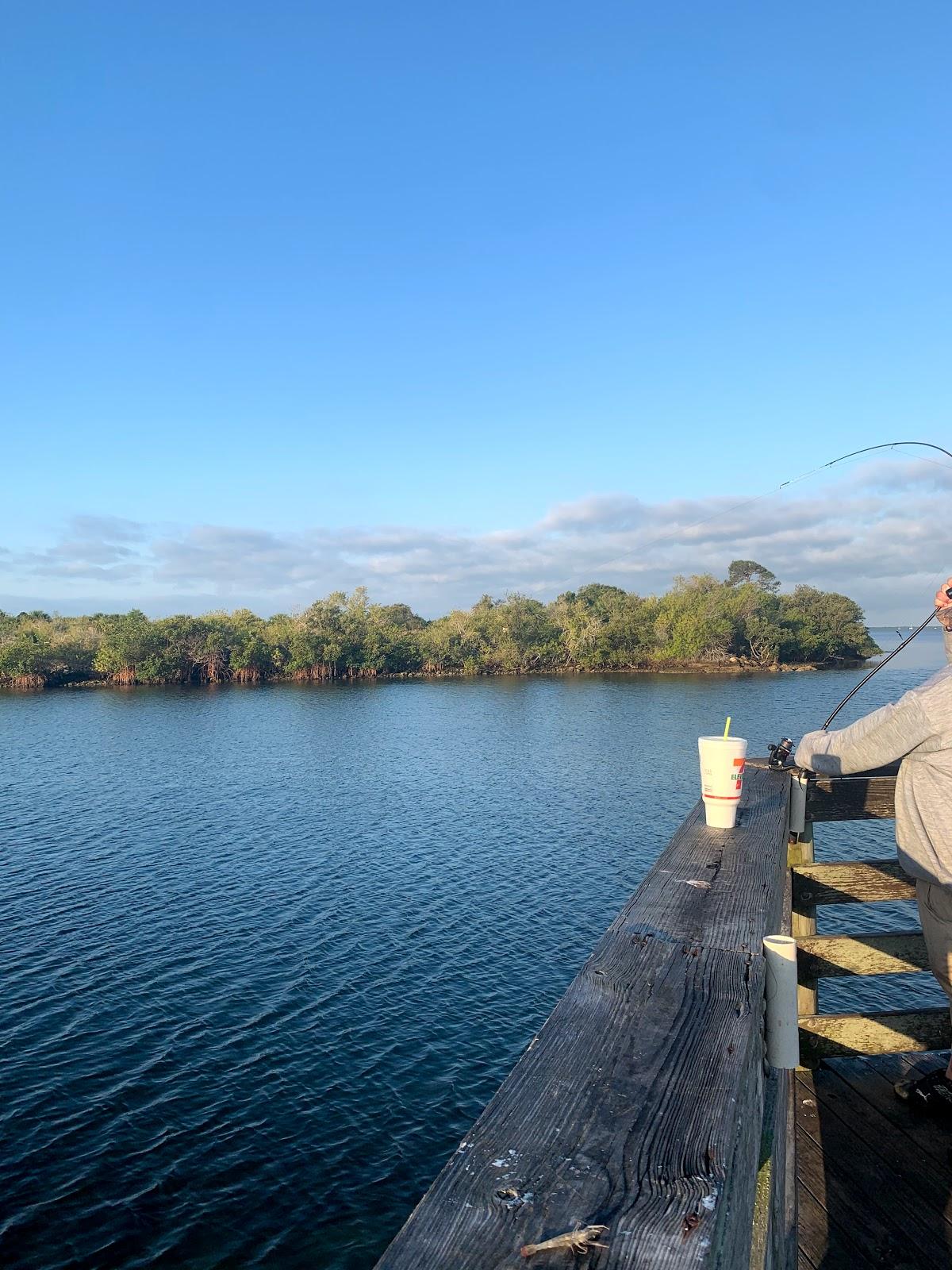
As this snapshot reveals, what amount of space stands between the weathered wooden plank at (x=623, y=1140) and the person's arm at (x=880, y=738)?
1657 millimetres

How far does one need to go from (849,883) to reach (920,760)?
176 centimetres

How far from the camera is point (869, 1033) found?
4359 mm

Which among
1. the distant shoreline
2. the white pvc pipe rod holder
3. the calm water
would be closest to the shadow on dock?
the white pvc pipe rod holder

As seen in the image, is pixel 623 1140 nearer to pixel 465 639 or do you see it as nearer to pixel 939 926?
pixel 939 926

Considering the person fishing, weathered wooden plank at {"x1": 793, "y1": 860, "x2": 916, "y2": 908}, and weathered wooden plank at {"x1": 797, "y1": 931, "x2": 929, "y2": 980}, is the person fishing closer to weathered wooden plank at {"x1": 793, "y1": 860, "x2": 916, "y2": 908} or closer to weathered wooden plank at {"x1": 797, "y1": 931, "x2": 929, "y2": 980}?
weathered wooden plank at {"x1": 797, "y1": 931, "x2": 929, "y2": 980}

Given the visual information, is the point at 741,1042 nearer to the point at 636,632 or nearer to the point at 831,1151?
the point at 831,1151

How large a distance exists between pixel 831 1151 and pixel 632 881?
1600 centimetres

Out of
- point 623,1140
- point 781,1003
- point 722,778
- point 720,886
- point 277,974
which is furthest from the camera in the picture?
point 277,974

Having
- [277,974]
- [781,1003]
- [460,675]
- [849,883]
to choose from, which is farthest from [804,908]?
[460,675]

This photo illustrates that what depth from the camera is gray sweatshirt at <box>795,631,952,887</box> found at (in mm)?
3291

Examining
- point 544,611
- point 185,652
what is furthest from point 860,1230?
point 544,611

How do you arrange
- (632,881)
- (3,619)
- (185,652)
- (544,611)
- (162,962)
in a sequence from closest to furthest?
(162,962), (632,881), (185,652), (3,619), (544,611)

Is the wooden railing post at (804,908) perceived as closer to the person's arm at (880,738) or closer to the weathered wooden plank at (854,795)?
the weathered wooden plank at (854,795)

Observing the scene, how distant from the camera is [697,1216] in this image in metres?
1.25
